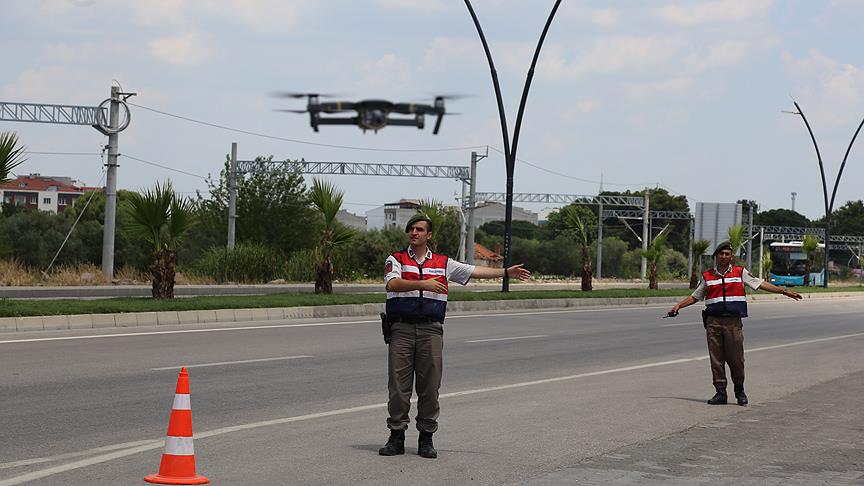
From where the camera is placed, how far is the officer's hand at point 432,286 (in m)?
8.64

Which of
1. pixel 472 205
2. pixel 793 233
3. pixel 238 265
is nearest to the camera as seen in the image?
pixel 238 265

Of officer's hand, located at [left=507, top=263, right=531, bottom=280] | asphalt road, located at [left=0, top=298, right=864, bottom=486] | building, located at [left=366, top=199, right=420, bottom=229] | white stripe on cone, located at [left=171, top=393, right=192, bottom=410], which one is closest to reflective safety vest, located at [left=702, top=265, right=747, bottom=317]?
asphalt road, located at [left=0, top=298, right=864, bottom=486]

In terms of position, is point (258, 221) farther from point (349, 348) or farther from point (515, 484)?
point (515, 484)

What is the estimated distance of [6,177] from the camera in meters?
21.8

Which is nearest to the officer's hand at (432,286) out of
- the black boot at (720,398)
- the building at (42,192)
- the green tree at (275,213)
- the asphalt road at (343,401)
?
the asphalt road at (343,401)

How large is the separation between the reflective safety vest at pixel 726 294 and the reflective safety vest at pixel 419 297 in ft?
17.2

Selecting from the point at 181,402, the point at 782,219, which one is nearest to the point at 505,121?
the point at 181,402

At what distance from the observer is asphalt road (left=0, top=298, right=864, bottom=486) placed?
8570mm

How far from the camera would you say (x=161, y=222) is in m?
26.5

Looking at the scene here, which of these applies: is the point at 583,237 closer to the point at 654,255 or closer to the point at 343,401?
the point at 654,255

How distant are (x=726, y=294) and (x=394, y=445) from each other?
5537mm

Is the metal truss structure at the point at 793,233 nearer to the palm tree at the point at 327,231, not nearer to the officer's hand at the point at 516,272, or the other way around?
the palm tree at the point at 327,231

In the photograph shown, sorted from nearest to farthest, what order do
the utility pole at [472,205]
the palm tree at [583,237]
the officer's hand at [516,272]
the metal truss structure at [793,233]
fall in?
1. the officer's hand at [516,272]
2. the palm tree at [583,237]
3. the utility pole at [472,205]
4. the metal truss structure at [793,233]

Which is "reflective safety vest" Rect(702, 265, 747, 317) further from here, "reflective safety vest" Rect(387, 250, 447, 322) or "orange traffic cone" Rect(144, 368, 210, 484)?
"orange traffic cone" Rect(144, 368, 210, 484)
